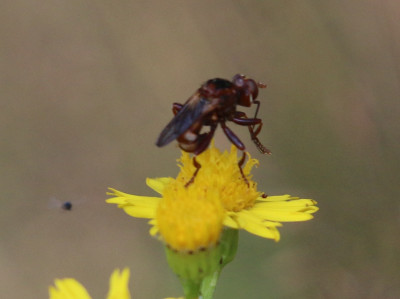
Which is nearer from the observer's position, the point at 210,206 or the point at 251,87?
the point at 210,206

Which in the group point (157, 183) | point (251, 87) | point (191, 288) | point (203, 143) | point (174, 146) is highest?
point (251, 87)

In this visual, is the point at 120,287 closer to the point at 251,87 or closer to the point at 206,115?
the point at 206,115

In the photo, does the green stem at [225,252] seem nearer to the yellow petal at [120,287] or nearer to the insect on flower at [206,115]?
the insect on flower at [206,115]

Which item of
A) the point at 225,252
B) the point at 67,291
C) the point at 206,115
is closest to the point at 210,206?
the point at 225,252

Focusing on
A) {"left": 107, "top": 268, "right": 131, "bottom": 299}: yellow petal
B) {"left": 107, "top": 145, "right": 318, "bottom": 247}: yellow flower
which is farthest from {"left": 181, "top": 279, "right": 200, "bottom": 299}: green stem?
{"left": 107, "top": 268, "right": 131, "bottom": 299}: yellow petal

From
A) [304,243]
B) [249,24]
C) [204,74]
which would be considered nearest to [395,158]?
[304,243]

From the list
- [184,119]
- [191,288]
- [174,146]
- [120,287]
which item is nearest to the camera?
[120,287]

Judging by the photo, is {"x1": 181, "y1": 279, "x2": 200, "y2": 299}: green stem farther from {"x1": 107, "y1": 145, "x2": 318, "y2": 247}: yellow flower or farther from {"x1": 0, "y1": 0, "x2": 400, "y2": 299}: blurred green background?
{"x1": 0, "y1": 0, "x2": 400, "y2": 299}: blurred green background

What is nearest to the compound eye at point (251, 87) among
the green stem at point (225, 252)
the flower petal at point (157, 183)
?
the flower petal at point (157, 183)
